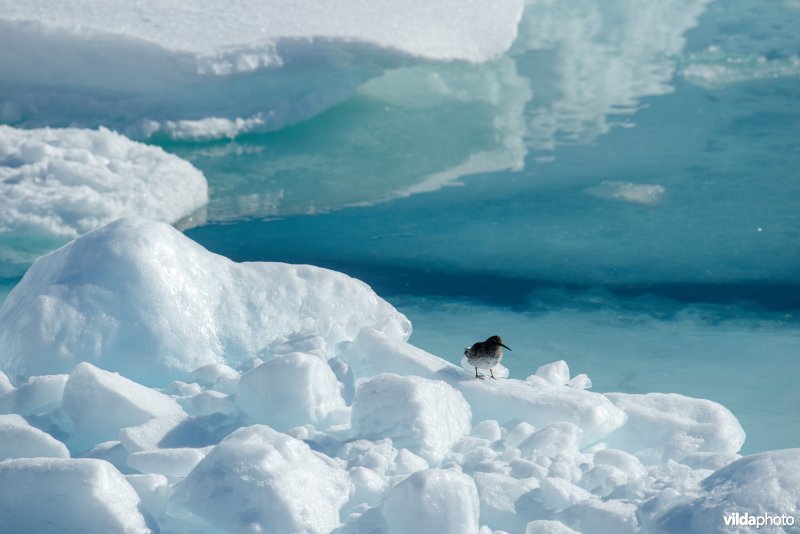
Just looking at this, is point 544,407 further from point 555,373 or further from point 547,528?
point 547,528

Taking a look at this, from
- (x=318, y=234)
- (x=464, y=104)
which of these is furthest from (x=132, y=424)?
(x=464, y=104)

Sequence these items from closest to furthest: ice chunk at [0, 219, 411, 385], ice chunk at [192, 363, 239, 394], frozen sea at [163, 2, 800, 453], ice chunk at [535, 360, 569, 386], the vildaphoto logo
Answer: the vildaphoto logo → ice chunk at [192, 363, 239, 394] → ice chunk at [0, 219, 411, 385] → ice chunk at [535, 360, 569, 386] → frozen sea at [163, 2, 800, 453]

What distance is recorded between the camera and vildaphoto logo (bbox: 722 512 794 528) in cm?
229

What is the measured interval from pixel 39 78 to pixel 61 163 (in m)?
1.60

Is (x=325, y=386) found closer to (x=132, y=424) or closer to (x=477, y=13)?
(x=132, y=424)

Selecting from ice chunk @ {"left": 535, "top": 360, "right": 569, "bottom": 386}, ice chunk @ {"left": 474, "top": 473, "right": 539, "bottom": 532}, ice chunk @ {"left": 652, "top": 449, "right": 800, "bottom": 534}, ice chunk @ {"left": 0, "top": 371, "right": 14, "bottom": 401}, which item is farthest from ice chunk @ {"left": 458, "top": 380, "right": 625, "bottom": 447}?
ice chunk @ {"left": 0, "top": 371, "right": 14, "bottom": 401}

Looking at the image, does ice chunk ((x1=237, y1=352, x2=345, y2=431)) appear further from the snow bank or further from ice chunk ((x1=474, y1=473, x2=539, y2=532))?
the snow bank

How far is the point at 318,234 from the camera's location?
5.55 meters

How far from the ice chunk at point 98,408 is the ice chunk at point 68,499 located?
0.43 meters

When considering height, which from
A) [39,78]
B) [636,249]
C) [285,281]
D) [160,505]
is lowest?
[160,505]

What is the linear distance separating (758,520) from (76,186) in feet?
14.8

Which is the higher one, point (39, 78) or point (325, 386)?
point (39, 78)

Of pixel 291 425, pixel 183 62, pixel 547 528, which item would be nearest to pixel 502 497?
pixel 547 528

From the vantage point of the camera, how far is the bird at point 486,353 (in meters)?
3.03
